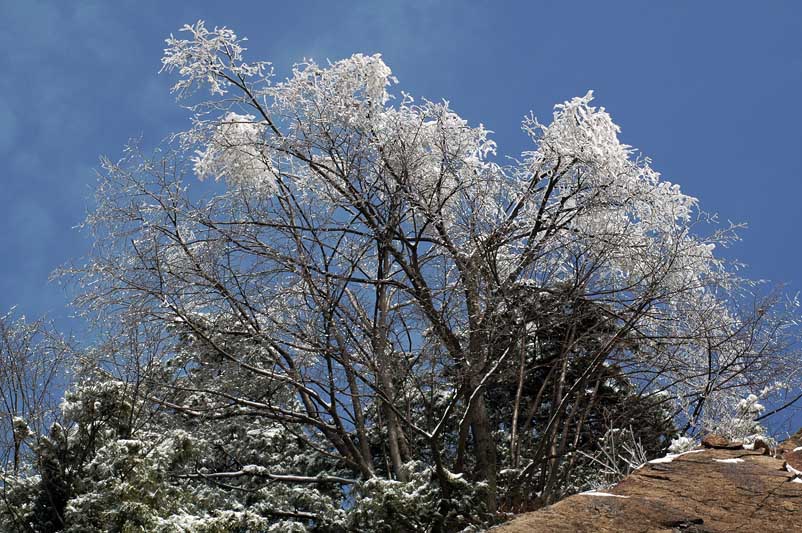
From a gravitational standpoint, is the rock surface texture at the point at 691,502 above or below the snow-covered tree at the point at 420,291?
below

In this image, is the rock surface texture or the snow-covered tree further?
the snow-covered tree

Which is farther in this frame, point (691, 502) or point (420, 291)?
point (420, 291)

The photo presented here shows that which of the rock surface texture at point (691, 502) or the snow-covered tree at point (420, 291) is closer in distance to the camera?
the rock surface texture at point (691, 502)

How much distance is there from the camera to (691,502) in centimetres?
456

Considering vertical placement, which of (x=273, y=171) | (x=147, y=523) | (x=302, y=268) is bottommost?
(x=147, y=523)

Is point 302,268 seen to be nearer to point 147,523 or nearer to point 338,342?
point 338,342

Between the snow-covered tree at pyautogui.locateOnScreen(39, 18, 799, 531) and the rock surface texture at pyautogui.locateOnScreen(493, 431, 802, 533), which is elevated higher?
the snow-covered tree at pyautogui.locateOnScreen(39, 18, 799, 531)

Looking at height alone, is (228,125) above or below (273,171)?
above

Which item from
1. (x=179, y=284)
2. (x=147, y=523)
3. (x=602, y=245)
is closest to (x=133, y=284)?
(x=179, y=284)

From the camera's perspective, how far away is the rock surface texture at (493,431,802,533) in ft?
14.0

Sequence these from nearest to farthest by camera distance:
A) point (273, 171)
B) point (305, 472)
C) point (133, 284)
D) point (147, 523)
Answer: point (147, 523) < point (133, 284) < point (273, 171) < point (305, 472)

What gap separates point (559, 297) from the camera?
9.50 metres

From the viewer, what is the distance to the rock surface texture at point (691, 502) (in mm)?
4258

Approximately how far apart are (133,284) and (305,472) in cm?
341
